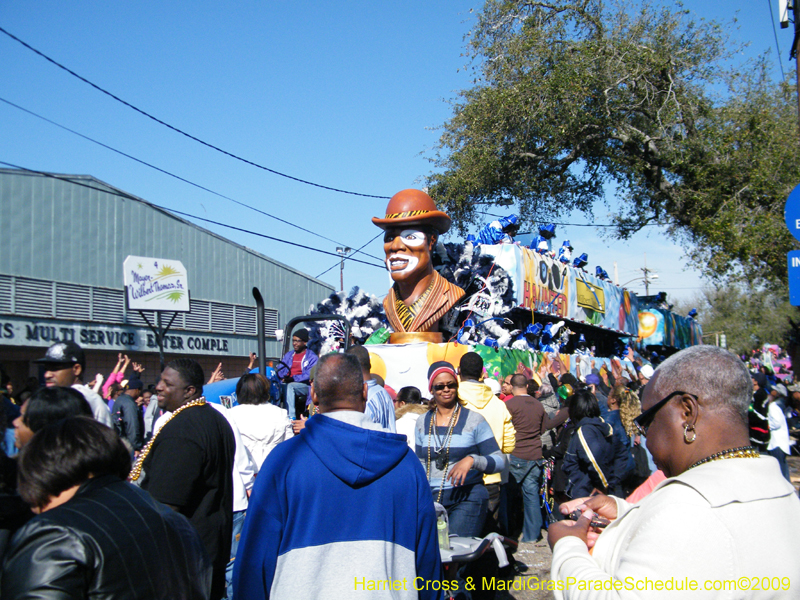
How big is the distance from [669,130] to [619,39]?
8.63ft

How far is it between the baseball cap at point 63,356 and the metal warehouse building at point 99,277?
12965 mm

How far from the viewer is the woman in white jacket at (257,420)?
5391 millimetres

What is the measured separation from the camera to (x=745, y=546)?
1.63 m

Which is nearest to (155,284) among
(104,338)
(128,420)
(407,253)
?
(104,338)

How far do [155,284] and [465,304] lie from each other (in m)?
12.3

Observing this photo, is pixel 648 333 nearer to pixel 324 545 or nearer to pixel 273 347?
pixel 273 347

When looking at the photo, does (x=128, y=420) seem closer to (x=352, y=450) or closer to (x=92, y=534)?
(x=352, y=450)

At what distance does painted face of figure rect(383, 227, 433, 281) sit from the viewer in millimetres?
10281

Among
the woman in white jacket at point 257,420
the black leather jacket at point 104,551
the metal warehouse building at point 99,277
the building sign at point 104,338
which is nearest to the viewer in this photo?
the black leather jacket at point 104,551

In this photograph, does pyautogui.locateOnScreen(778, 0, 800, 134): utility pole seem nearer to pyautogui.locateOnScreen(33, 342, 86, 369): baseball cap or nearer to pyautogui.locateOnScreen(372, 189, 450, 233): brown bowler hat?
pyautogui.locateOnScreen(372, 189, 450, 233): brown bowler hat

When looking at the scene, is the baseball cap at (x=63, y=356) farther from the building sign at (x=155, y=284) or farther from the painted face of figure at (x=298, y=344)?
the building sign at (x=155, y=284)

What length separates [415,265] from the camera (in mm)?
10336

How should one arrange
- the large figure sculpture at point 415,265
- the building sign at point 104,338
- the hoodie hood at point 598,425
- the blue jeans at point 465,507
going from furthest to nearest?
the building sign at point 104,338 < the large figure sculpture at point 415,265 < the hoodie hood at point 598,425 < the blue jeans at point 465,507

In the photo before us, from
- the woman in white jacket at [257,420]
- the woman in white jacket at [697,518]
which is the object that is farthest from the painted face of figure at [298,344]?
the woman in white jacket at [697,518]
